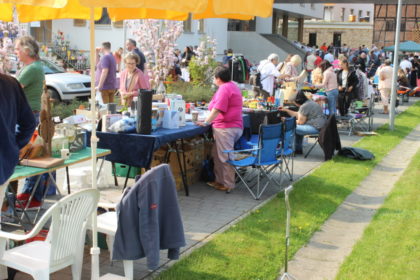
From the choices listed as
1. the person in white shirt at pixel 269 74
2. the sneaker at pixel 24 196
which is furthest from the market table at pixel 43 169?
the person in white shirt at pixel 269 74

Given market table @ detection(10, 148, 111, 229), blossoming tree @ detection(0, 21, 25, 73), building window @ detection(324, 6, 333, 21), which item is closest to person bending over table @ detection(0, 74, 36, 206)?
market table @ detection(10, 148, 111, 229)

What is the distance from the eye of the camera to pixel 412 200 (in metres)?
7.91

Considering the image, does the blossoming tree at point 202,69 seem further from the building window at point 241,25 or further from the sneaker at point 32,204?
the building window at point 241,25

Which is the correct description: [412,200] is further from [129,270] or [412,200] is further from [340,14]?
[340,14]

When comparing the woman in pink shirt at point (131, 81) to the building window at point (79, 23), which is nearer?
the woman in pink shirt at point (131, 81)

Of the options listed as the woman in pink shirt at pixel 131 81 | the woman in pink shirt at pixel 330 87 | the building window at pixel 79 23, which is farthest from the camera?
→ the building window at pixel 79 23

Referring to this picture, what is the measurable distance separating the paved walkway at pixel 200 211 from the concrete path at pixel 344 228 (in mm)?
1003

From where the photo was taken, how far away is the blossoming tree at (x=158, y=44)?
12055 mm

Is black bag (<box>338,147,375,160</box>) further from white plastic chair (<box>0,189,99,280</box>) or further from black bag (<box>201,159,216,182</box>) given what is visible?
white plastic chair (<box>0,189,99,280</box>)

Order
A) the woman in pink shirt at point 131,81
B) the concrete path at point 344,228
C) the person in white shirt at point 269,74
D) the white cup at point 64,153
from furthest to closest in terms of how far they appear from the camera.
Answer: the person in white shirt at point 269,74 < the woman in pink shirt at point 131,81 < the white cup at point 64,153 < the concrete path at point 344,228

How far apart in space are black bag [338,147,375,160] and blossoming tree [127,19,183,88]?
386 cm

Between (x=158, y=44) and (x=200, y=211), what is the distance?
20.7ft

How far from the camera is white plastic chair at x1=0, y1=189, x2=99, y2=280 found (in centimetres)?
402

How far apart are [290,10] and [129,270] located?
43.6 m
